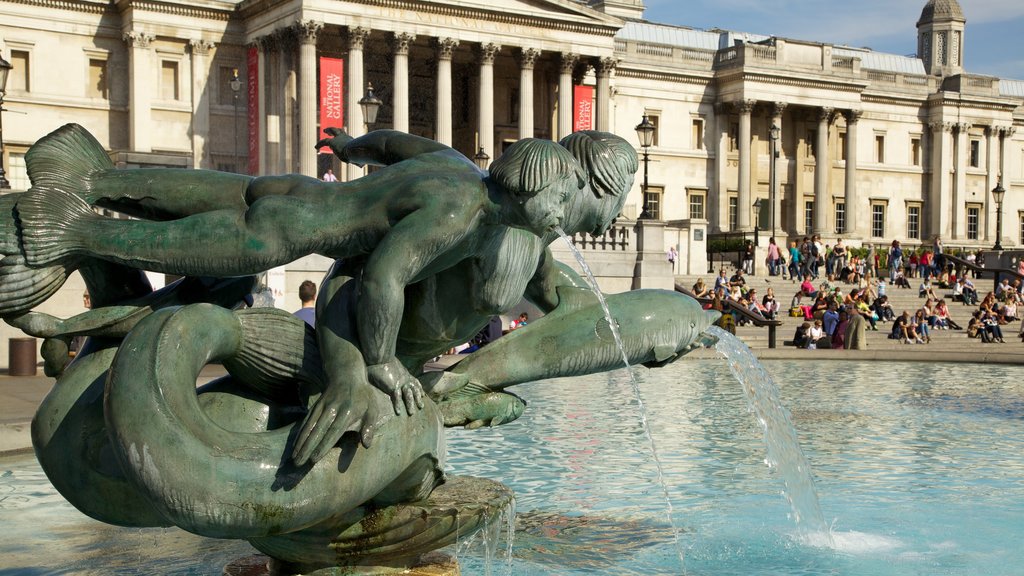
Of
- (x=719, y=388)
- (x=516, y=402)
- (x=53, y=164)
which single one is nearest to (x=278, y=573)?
(x=516, y=402)

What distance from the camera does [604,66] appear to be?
5338cm

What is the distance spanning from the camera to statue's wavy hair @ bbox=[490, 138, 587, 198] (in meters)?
3.07

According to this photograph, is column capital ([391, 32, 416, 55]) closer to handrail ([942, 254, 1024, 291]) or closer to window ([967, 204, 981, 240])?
handrail ([942, 254, 1024, 291])

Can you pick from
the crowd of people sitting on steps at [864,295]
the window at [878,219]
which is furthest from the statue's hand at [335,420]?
the window at [878,219]

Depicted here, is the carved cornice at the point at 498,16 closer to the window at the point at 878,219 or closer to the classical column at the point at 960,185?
the window at the point at 878,219

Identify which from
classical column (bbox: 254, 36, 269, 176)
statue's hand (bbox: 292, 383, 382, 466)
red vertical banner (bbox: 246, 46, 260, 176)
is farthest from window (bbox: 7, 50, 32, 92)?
statue's hand (bbox: 292, 383, 382, 466)

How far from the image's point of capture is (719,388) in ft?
41.9

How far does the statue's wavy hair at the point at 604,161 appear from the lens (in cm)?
329

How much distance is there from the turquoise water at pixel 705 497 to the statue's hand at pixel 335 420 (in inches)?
64.7

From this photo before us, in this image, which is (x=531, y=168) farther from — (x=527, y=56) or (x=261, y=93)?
(x=527, y=56)

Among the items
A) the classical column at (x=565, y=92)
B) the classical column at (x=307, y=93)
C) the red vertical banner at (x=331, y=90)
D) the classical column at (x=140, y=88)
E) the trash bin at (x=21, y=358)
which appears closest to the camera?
the trash bin at (x=21, y=358)

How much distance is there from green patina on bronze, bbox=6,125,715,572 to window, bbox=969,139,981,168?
70925 mm

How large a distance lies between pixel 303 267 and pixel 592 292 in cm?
2070

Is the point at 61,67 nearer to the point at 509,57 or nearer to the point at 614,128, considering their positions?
the point at 509,57
